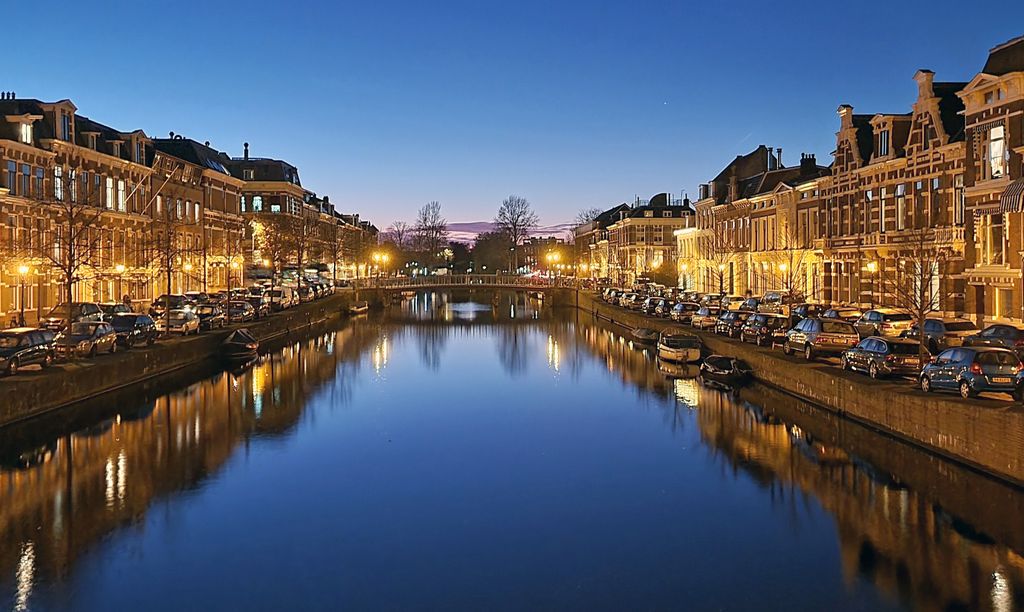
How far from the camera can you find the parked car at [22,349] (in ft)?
106

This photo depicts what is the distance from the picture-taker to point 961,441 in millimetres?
24078

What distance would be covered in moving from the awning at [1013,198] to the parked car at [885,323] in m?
6.91

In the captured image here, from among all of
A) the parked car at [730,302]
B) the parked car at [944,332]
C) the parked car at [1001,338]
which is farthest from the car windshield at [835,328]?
the parked car at [730,302]

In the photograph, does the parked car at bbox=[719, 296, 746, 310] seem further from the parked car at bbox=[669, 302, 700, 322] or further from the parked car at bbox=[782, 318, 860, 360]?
the parked car at bbox=[782, 318, 860, 360]

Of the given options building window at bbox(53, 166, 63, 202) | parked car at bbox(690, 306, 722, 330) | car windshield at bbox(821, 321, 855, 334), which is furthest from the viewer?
parked car at bbox(690, 306, 722, 330)

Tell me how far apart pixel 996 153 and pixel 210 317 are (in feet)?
148

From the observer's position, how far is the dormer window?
54.2 metres

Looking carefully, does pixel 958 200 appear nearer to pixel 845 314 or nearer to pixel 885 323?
pixel 845 314

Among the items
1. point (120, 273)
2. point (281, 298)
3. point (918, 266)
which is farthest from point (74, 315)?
point (918, 266)

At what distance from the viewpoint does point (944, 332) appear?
38.4 m

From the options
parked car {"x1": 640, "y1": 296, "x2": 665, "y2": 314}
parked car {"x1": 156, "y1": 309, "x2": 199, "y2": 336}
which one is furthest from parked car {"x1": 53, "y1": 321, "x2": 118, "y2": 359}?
parked car {"x1": 640, "y1": 296, "x2": 665, "y2": 314}

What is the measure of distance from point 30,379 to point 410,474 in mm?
14717

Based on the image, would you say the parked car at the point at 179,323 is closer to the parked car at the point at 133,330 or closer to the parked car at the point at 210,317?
the parked car at the point at 210,317

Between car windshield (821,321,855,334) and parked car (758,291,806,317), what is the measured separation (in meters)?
18.7
